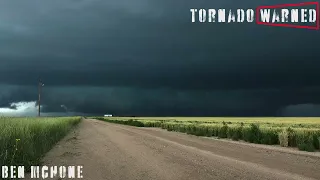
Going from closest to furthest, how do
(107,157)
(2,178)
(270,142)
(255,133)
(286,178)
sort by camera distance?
(2,178) → (286,178) → (107,157) → (270,142) → (255,133)

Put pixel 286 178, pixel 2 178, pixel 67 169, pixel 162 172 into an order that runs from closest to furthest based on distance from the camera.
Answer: pixel 2 178 → pixel 286 178 → pixel 162 172 → pixel 67 169

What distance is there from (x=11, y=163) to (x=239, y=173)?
6.61 m

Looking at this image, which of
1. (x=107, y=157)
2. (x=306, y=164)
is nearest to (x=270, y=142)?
(x=306, y=164)

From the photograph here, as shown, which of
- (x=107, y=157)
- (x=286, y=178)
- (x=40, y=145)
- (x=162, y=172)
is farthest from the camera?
(x=40, y=145)

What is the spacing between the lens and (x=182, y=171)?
12555 millimetres

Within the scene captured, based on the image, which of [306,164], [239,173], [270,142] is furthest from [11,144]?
[270,142]

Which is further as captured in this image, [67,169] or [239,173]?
[67,169]

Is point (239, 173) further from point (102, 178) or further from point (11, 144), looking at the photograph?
point (11, 144)

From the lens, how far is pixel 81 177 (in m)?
11.6

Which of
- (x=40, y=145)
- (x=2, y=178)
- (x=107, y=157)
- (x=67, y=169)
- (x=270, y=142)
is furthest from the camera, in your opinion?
(x=270, y=142)

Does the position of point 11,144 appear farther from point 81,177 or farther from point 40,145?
point 40,145

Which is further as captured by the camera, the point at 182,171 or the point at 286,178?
the point at 182,171

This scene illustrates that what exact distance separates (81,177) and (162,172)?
2370 mm

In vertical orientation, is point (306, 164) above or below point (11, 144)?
below
